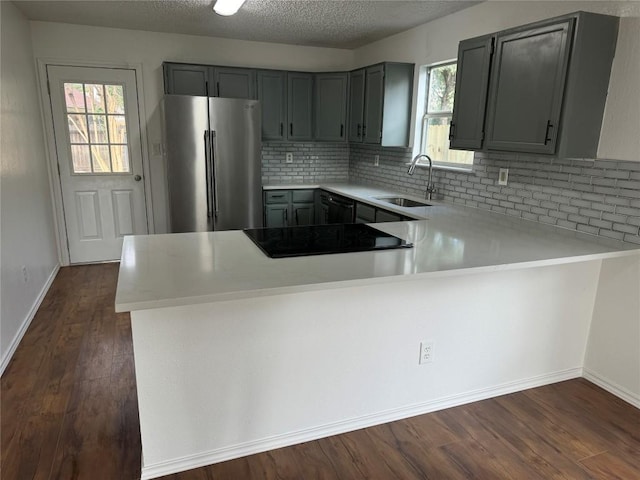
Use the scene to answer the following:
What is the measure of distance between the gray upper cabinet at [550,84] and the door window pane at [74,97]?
3.70 metres

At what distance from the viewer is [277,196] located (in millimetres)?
4648

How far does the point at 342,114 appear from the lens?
463cm

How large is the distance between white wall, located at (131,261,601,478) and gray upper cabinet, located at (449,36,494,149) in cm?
98

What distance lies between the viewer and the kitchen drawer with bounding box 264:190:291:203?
4605mm

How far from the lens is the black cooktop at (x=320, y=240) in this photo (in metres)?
1.98

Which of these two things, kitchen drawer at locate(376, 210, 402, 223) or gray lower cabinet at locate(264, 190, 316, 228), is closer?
kitchen drawer at locate(376, 210, 402, 223)

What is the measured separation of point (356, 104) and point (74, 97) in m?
2.78

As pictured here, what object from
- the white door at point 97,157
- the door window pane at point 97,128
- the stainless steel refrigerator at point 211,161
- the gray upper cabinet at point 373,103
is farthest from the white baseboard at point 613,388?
the door window pane at point 97,128

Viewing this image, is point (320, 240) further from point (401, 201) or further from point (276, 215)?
point (276, 215)

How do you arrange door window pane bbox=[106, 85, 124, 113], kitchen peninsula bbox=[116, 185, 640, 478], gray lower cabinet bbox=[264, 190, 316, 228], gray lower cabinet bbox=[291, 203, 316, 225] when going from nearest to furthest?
kitchen peninsula bbox=[116, 185, 640, 478], door window pane bbox=[106, 85, 124, 113], gray lower cabinet bbox=[264, 190, 316, 228], gray lower cabinet bbox=[291, 203, 316, 225]

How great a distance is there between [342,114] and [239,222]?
5.17 ft

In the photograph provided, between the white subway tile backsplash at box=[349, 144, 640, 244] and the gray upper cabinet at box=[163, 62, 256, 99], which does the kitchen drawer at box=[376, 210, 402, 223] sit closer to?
the white subway tile backsplash at box=[349, 144, 640, 244]

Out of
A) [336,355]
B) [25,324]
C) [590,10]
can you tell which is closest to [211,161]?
[25,324]

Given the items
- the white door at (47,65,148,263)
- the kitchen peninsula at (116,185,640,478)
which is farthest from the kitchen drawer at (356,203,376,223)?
the white door at (47,65,148,263)
